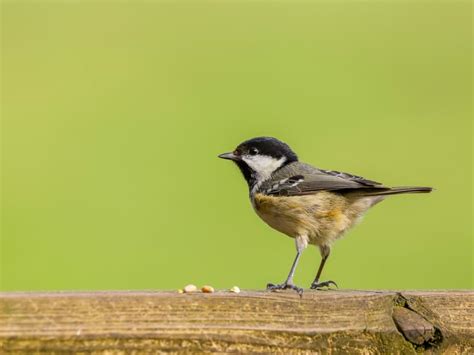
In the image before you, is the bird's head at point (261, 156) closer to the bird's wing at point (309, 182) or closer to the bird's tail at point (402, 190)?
the bird's wing at point (309, 182)

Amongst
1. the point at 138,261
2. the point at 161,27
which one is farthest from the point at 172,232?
the point at 161,27

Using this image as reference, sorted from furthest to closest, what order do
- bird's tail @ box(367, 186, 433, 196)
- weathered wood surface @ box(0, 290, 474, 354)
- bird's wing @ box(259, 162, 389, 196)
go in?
bird's wing @ box(259, 162, 389, 196) → bird's tail @ box(367, 186, 433, 196) → weathered wood surface @ box(0, 290, 474, 354)

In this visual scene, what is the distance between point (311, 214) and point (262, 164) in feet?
1.72

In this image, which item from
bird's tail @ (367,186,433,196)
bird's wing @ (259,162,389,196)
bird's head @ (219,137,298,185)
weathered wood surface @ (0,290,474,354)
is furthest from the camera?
bird's head @ (219,137,298,185)

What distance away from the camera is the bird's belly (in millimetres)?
4980

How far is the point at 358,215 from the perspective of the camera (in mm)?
5160

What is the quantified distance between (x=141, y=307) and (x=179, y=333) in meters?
0.13

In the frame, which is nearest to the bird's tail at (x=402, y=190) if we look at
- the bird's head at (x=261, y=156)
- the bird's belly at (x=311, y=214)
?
the bird's belly at (x=311, y=214)

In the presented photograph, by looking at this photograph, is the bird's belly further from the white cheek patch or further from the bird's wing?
the white cheek patch

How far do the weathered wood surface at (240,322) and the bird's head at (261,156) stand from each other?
2654mm

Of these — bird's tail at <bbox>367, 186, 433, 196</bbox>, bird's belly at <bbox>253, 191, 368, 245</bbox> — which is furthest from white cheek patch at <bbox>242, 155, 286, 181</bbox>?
bird's tail at <bbox>367, 186, 433, 196</bbox>

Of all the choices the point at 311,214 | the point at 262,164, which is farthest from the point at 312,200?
the point at 262,164

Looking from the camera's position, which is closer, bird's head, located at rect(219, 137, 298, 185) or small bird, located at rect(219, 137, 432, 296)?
small bird, located at rect(219, 137, 432, 296)

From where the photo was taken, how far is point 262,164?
5.34m
